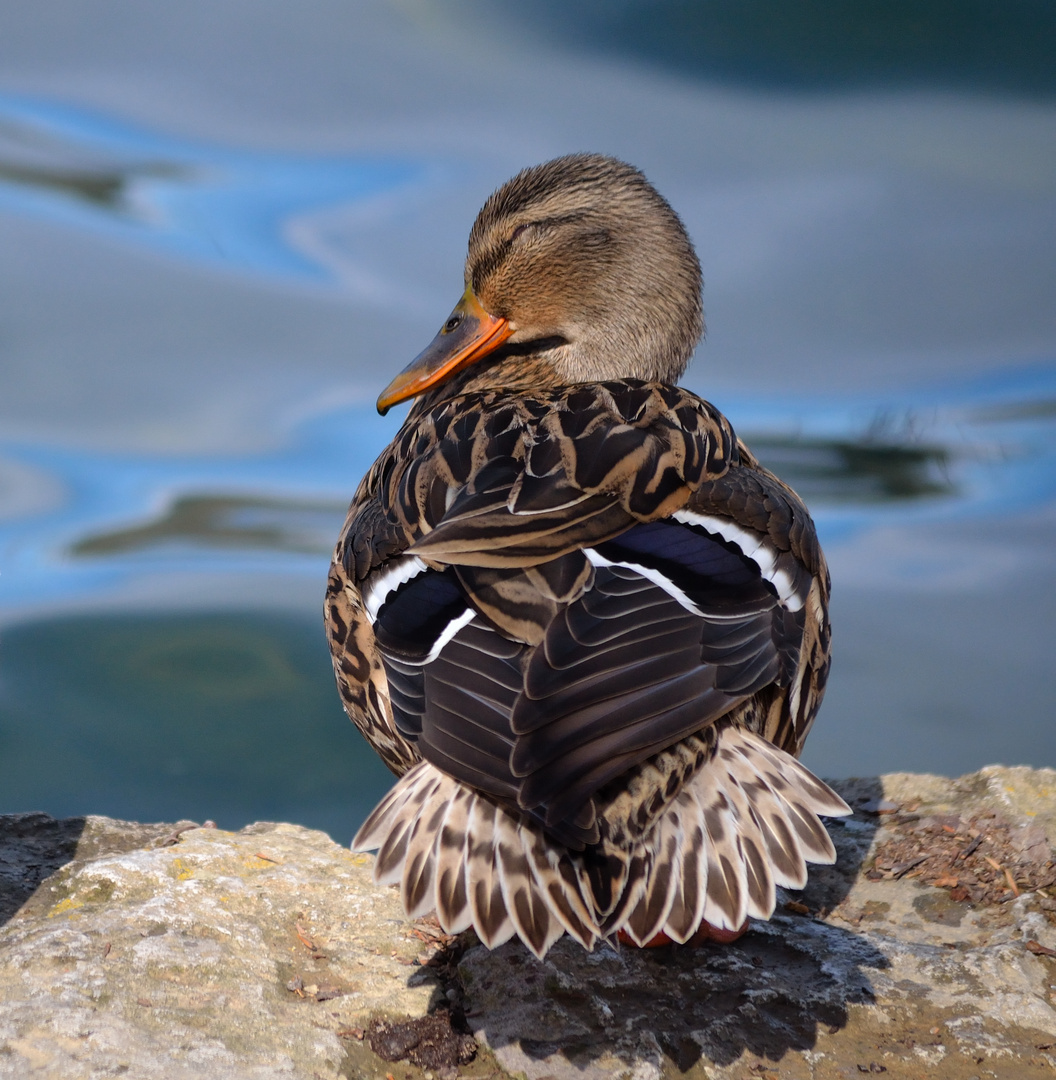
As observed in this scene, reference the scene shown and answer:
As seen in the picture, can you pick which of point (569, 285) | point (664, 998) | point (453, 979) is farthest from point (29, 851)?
point (569, 285)

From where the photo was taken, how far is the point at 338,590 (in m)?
3.19

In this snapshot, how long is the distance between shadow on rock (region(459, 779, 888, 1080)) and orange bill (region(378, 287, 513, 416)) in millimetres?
1723

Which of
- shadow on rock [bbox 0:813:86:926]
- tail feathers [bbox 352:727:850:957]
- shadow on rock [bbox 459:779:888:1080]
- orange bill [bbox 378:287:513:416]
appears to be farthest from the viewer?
orange bill [bbox 378:287:513:416]

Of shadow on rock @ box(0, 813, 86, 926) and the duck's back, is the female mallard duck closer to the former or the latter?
the duck's back

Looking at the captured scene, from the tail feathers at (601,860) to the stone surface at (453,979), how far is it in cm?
32

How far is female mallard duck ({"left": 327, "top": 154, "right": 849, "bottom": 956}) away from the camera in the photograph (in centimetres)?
205

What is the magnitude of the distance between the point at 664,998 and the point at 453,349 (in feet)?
6.77

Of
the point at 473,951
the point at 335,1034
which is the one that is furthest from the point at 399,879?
the point at 473,951

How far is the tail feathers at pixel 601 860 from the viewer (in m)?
2.16

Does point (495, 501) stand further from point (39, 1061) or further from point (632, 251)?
point (632, 251)

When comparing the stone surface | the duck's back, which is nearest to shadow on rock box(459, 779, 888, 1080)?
the stone surface

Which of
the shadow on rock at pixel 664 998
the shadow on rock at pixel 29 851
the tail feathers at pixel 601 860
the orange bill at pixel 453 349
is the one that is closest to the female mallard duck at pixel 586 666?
the tail feathers at pixel 601 860

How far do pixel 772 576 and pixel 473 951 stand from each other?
1.05m

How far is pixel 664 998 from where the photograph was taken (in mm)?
2564
